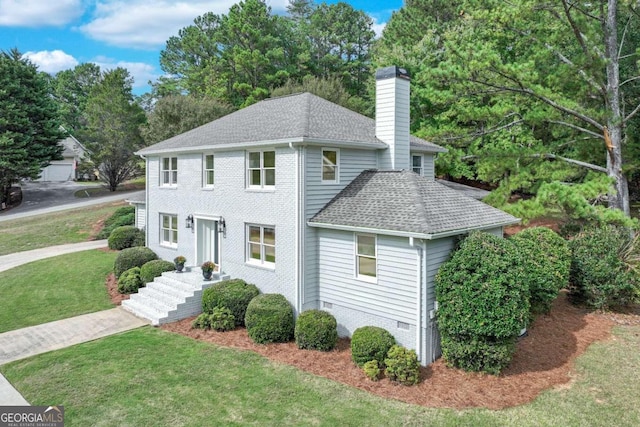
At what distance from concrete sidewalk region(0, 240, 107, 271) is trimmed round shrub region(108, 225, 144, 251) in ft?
7.04

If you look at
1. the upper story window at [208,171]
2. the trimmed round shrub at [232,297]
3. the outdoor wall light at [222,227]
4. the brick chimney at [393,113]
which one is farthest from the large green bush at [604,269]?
the upper story window at [208,171]

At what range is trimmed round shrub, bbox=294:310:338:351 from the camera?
1162cm

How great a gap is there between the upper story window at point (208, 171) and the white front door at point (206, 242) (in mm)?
1571

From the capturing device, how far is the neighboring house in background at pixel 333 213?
11.0m

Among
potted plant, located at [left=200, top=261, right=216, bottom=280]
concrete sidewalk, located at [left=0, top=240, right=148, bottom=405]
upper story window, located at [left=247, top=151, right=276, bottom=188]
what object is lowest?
concrete sidewalk, located at [left=0, top=240, right=148, bottom=405]

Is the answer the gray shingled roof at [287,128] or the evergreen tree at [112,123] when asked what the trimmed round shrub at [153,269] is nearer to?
the gray shingled roof at [287,128]

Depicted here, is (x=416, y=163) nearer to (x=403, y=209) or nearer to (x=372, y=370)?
(x=403, y=209)

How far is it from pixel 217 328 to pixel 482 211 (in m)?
9.26

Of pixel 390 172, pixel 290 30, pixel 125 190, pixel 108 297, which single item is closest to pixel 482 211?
pixel 390 172

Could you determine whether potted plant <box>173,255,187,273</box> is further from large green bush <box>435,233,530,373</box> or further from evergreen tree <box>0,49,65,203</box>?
evergreen tree <box>0,49,65,203</box>

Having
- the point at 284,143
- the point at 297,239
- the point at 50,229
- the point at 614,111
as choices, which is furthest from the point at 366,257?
the point at 50,229

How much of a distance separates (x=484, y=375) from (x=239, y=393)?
19.3ft

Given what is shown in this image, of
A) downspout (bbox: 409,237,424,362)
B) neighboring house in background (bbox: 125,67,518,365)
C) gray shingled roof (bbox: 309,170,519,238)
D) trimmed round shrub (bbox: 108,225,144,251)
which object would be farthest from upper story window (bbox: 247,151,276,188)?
trimmed round shrub (bbox: 108,225,144,251)

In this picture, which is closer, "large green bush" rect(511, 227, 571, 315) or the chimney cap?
"large green bush" rect(511, 227, 571, 315)
